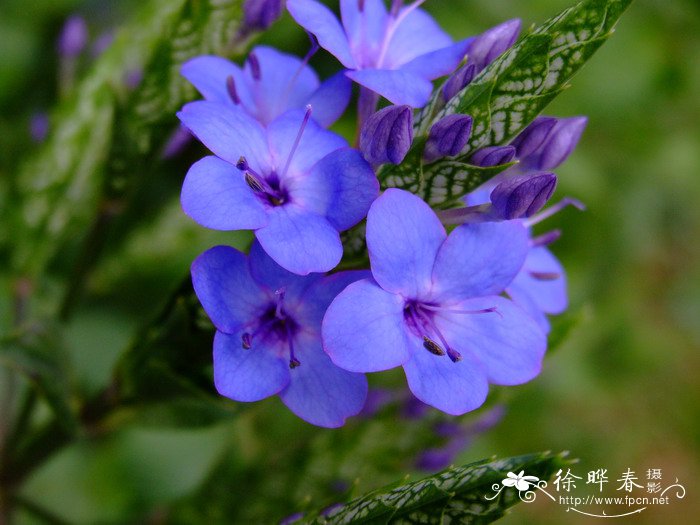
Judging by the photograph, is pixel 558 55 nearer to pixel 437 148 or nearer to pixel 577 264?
pixel 437 148

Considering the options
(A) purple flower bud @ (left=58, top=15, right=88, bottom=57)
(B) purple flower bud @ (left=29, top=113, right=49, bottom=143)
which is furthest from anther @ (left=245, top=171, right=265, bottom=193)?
(B) purple flower bud @ (left=29, top=113, right=49, bottom=143)

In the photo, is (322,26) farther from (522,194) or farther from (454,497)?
(454,497)

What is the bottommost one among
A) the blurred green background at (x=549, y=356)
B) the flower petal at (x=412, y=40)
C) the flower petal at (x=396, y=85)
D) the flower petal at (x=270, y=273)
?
the blurred green background at (x=549, y=356)

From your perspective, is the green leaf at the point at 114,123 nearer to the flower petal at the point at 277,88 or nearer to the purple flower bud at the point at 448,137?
the flower petal at the point at 277,88

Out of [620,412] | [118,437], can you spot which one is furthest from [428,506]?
[620,412]

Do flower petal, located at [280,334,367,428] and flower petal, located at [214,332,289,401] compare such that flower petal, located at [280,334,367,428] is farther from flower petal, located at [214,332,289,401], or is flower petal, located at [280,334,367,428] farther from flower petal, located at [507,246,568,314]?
flower petal, located at [507,246,568,314]

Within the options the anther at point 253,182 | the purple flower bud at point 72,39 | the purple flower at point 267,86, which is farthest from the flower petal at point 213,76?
the purple flower bud at point 72,39
